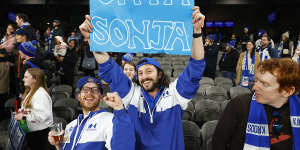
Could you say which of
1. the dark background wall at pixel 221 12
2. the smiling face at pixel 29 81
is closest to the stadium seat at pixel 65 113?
the smiling face at pixel 29 81

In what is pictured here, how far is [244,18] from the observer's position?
60.7 ft

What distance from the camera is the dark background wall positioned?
14.5 metres

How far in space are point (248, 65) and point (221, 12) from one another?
1524cm

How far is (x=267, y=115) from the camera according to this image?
5.06ft

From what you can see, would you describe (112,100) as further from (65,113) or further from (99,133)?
(65,113)

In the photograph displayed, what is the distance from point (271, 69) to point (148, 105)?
2.94 ft

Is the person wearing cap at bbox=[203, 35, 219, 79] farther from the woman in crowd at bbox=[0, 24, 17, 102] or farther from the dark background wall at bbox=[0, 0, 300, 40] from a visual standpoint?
the dark background wall at bbox=[0, 0, 300, 40]

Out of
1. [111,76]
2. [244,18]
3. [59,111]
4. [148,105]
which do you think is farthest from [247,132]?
[244,18]

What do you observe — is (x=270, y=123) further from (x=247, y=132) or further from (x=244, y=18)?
(x=244, y=18)

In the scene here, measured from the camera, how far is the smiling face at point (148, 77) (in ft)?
6.09

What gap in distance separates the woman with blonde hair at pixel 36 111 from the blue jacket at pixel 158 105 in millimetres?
1085

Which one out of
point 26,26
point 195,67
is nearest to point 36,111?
point 195,67

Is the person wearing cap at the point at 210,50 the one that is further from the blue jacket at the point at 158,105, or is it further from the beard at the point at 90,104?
the beard at the point at 90,104

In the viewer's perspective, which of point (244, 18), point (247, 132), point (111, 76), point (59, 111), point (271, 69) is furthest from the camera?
point (244, 18)
